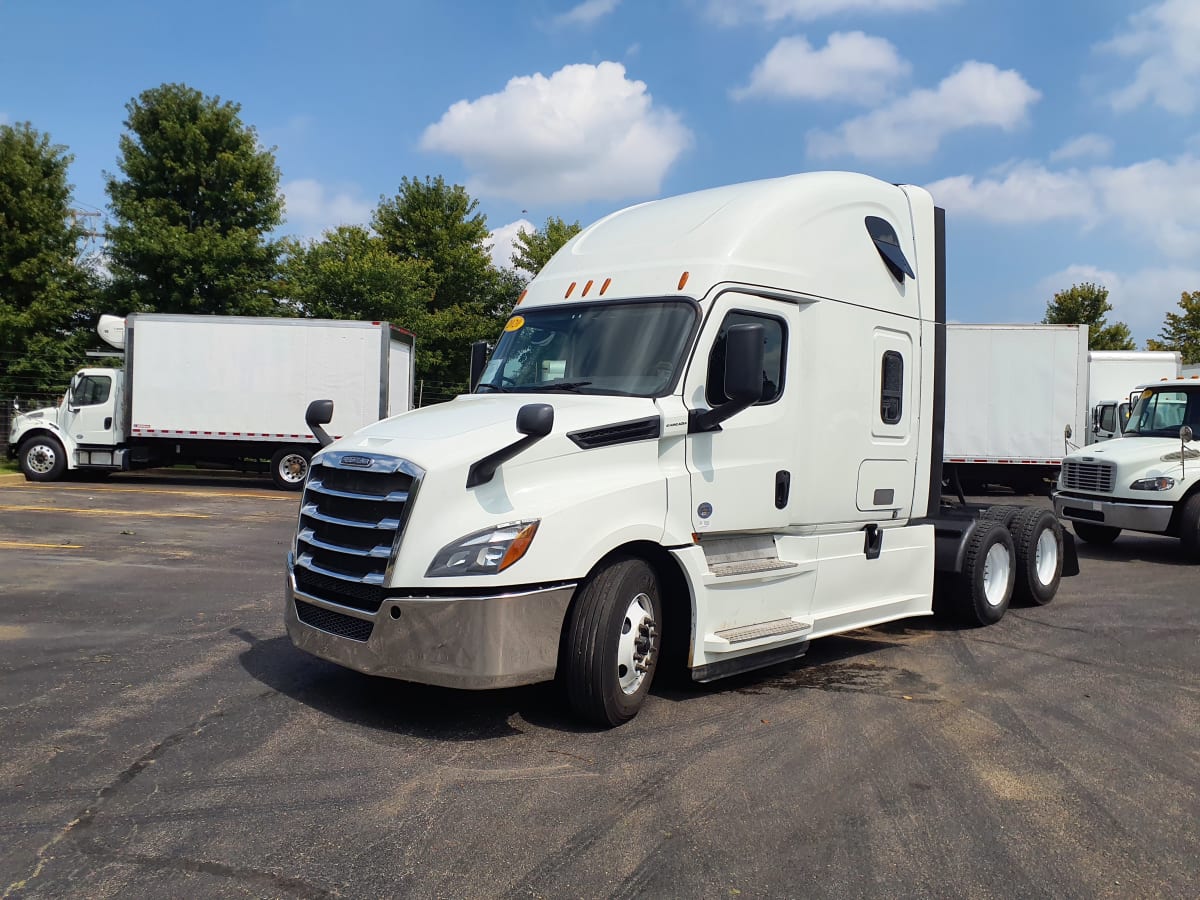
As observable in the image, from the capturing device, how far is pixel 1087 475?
1302cm

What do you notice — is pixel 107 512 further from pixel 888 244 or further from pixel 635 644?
pixel 888 244

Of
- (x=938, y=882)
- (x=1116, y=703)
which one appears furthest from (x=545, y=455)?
(x=1116, y=703)

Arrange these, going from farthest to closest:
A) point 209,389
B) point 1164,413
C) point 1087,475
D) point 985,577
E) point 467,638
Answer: point 209,389
point 1164,413
point 1087,475
point 985,577
point 467,638

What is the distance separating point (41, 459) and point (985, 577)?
1988cm

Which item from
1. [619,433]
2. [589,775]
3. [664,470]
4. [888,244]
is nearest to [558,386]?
[619,433]

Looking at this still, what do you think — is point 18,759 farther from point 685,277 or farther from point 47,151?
point 47,151

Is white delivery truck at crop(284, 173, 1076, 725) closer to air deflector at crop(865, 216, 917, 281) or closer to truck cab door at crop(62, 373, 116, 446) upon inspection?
air deflector at crop(865, 216, 917, 281)

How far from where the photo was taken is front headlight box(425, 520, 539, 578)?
4.76m

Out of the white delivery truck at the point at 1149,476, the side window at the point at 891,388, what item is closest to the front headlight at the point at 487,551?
the side window at the point at 891,388

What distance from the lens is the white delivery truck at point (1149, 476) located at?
12211 mm

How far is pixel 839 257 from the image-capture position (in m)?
6.76

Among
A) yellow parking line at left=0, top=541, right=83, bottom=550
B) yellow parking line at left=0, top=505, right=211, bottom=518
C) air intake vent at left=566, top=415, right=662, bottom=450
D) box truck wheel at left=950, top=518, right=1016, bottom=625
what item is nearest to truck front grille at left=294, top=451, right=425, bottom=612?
air intake vent at left=566, top=415, right=662, bottom=450

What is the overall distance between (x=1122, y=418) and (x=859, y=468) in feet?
32.8

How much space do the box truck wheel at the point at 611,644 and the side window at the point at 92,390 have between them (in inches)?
749
